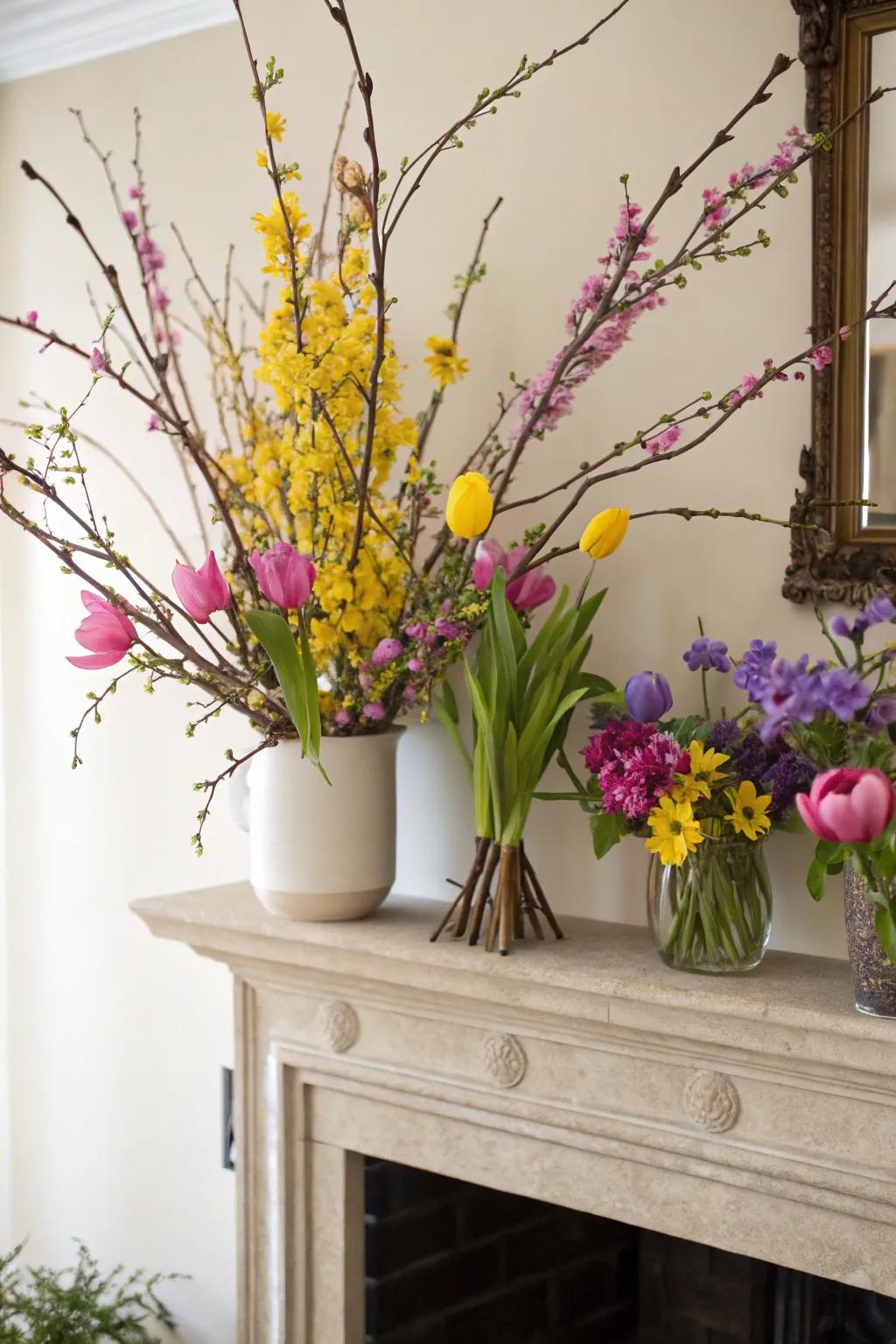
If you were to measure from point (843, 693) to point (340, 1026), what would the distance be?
89cm

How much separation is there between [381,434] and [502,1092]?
30.8 inches

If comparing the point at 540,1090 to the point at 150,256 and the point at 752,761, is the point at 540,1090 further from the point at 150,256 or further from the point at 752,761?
the point at 150,256

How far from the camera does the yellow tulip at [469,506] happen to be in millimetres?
1394

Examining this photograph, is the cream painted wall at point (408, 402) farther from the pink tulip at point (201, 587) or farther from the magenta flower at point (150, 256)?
the pink tulip at point (201, 587)

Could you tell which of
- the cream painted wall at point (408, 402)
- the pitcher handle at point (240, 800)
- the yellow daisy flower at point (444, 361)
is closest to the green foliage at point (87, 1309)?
the cream painted wall at point (408, 402)

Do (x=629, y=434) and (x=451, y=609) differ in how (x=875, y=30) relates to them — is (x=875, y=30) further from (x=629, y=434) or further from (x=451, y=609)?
(x=451, y=609)

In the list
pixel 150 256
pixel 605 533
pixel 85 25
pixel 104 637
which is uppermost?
pixel 85 25

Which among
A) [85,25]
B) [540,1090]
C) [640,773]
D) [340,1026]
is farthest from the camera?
[85,25]

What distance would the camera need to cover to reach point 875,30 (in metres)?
1.43

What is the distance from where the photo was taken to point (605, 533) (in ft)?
4.70

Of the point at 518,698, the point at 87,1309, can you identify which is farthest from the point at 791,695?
the point at 87,1309

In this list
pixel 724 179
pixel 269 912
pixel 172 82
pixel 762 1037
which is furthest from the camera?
pixel 172 82

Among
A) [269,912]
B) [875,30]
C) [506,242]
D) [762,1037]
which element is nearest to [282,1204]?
[269,912]

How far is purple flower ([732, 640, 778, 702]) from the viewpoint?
3.79 feet
